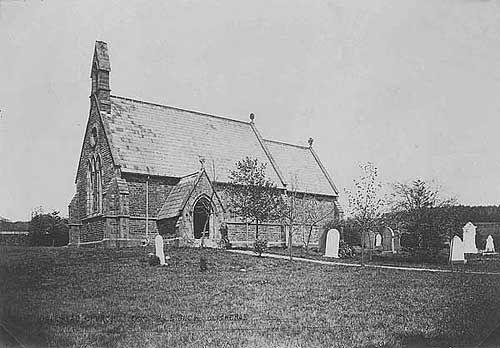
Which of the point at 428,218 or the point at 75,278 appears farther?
the point at 428,218

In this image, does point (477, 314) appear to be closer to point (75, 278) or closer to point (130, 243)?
point (130, 243)

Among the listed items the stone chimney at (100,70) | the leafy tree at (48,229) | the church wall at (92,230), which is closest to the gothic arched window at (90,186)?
the church wall at (92,230)

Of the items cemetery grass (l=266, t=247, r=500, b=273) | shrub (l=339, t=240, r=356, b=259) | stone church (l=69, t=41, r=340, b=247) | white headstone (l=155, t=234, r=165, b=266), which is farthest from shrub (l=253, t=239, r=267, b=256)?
shrub (l=339, t=240, r=356, b=259)

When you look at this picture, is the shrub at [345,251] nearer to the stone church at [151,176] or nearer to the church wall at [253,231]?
the church wall at [253,231]

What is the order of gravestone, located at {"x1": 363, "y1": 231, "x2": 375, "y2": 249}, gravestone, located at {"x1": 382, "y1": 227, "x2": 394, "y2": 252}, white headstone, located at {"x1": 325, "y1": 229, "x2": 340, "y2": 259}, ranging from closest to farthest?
gravestone, located at {"x1": 382, "y1": 227, "x2": 394, "y2": 252} → gravestone, located at {"x1": 363, "y1": 231, "x2": 375, "y2": 249} → white headstone, located at {"x1": 325, "y1": 229, "x2": 340, "y2": 259}

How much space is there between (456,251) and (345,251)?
7.72 ft

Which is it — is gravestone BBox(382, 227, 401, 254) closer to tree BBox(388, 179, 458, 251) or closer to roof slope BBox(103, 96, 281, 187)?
tree BBox(388, 179, 458, 251)

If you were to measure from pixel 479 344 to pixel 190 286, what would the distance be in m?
2.73

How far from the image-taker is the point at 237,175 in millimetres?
6305

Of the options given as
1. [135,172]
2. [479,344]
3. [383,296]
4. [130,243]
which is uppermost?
[135,172]

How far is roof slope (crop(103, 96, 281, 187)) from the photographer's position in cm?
515

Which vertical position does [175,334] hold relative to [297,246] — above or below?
below

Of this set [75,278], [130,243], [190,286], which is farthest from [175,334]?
[130,243]

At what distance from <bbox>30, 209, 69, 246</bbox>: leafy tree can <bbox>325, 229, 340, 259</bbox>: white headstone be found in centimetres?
343
